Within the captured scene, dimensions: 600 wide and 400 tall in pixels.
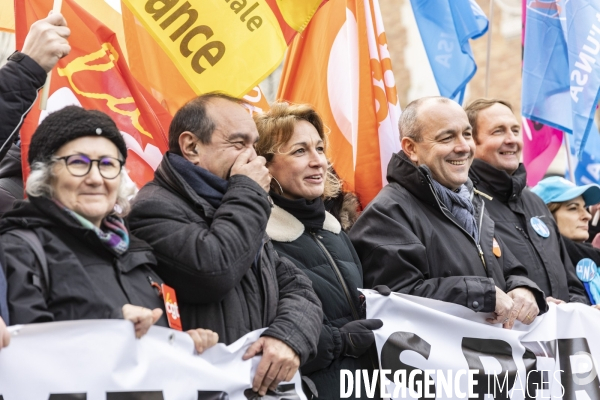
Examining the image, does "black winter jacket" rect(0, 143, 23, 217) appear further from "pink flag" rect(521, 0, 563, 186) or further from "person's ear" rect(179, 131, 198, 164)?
"pink flag" rect(521, 0, 563, 186)

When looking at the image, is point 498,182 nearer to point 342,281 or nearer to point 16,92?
point 342,281

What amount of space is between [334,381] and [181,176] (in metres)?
1.13

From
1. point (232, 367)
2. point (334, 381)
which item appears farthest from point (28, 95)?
point (334, 381)

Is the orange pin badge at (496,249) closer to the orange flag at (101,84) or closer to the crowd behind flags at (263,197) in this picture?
the crowd behind flags at (263,197)

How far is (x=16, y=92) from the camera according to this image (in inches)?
132

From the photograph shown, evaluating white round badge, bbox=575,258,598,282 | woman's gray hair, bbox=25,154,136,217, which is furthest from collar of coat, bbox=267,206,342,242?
white round badge, bbox=575,258,598,282

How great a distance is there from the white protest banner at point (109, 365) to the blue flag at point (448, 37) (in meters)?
3.76

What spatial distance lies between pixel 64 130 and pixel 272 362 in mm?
1163

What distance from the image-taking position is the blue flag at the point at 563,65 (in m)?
6.75

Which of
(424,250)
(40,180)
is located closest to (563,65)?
(424,250)

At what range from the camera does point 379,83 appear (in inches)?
232

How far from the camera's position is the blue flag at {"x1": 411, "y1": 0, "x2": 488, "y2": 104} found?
6.59 meters

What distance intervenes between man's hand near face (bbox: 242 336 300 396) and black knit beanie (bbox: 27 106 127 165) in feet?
3.17

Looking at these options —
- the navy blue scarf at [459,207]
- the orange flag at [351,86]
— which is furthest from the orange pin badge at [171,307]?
the orange flag at [351,86]
